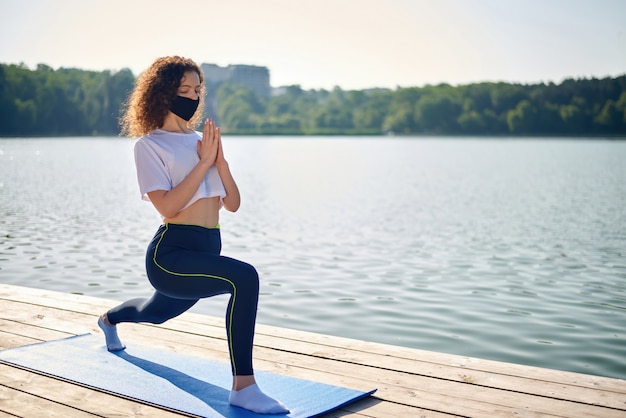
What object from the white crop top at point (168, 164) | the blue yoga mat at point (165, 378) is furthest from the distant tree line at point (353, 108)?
the white crop top at point (168, 164)

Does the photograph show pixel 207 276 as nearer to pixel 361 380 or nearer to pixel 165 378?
pixel 165 378

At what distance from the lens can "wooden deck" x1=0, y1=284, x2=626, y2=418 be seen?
3688mm

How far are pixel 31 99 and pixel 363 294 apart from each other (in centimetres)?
11356

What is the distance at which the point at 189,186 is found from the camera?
3.79 meters

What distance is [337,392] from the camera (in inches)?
155

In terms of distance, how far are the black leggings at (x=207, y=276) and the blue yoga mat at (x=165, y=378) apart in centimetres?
28

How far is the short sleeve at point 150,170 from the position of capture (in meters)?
3.81

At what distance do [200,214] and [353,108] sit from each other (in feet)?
567

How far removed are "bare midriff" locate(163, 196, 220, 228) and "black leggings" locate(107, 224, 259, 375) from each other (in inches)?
1.2

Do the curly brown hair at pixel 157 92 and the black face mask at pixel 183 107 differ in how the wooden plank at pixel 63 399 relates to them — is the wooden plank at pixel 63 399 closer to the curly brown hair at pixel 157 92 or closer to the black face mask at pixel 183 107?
the curly brown hair at pixel 157 92

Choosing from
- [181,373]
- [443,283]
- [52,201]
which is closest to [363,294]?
[443,283]

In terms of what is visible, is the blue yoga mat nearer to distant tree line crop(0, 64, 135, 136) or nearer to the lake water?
the lake water

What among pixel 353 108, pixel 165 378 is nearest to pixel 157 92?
pixel 165 378

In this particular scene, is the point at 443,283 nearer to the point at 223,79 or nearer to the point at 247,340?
the point at 247,340
